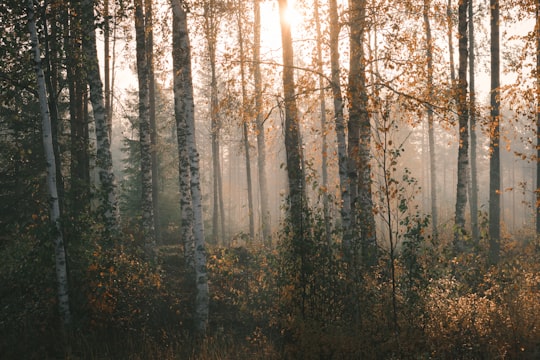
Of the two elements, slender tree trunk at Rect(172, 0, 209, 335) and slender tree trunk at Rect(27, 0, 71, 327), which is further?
slender tree trunk at Rect(172, 0, 209, 335)

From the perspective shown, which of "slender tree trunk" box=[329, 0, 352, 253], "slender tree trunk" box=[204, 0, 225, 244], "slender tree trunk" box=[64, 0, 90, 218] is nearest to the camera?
"slender tree trunk" box=[64, 0, 90, 218]

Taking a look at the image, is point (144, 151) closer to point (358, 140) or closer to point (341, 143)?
point (341, 143)

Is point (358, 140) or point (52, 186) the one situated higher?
point (358, 140)

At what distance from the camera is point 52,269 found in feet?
28.6

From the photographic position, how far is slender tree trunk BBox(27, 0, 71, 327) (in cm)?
799

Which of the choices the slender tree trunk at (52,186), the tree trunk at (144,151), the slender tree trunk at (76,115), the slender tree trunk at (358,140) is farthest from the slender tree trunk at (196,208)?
the tree trunk at (144,151)

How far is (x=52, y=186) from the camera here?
26.5ft

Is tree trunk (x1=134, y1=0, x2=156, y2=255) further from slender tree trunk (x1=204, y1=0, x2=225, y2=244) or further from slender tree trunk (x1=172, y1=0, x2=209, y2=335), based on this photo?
slender tree trunk (x1=172, y1=0, x2=209, y2=335)

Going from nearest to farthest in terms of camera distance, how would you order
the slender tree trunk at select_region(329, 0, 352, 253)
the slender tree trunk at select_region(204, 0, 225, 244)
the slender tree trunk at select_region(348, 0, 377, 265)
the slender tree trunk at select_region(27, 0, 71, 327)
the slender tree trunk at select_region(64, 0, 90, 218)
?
the slender tree trunk at select_region(27, 0, 71, 327), the slender tree trunk at select_region(348, 0, 377, 265), the slender tree trunk at select_region(64, 0, 90, 218), the slender tree trunk at select_region(329, 0, 352, 253), the slender tree trunk at select_region(204, 0, 225, 244)

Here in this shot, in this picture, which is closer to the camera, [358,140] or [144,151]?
[358,140]

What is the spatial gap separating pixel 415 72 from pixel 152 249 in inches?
337

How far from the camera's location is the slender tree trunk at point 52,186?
26.2 ft

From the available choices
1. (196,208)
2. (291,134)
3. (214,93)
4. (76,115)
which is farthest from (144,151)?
(214,93)

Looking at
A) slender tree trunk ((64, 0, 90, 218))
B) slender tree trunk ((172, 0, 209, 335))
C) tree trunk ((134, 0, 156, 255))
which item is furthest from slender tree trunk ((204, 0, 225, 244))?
slender tree trunk ((64, 0, 90, 218))
